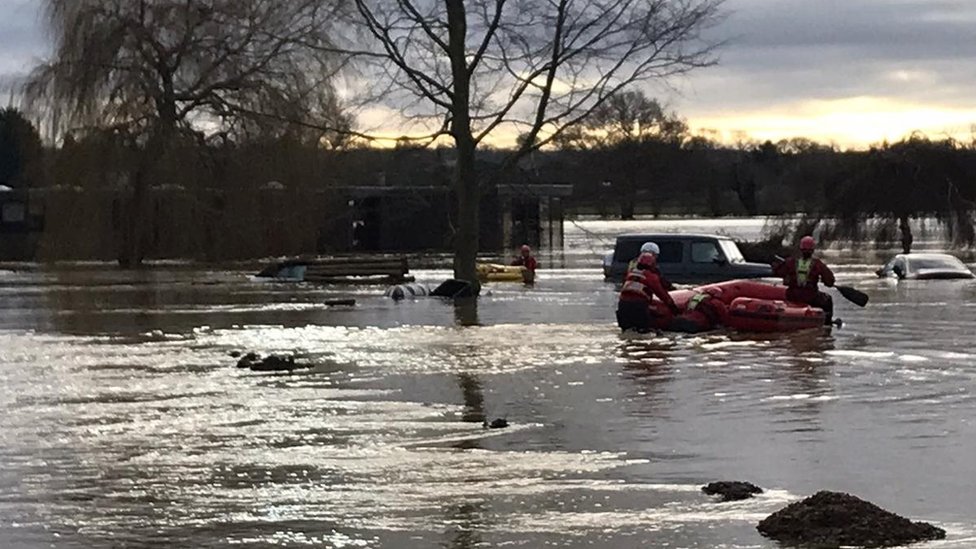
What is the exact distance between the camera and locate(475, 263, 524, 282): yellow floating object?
47.5 metres

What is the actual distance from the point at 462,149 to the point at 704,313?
576 inches

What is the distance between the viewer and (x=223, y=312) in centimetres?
3347

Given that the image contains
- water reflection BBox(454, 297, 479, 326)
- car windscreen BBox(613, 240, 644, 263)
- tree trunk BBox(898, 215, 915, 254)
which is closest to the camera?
water reflection BBox(454, 297, 479, 326)

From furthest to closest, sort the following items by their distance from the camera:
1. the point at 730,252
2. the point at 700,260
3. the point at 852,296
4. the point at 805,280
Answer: the point at 730,252 < the point at 700,260 < the point at 852,296 < the point at 805,280

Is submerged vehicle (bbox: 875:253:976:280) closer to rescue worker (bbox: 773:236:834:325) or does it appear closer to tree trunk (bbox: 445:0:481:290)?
tree trunk (bbox: 445:0:481:290)

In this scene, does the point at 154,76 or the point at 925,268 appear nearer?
the point at 925,268

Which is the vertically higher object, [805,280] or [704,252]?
[704,252]

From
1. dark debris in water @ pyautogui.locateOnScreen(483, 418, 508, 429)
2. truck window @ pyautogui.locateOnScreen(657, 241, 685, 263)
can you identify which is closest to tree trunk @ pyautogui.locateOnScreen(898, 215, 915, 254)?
truck window @ pyautogui.locateOnScreen(657, 241, 685, 263)

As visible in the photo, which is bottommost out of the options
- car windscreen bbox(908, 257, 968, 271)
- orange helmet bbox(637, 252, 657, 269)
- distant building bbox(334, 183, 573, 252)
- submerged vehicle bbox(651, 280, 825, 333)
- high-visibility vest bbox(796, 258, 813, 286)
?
submerged vehicle bbox(651, 280, 825, 333)

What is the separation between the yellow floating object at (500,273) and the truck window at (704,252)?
21.6ft

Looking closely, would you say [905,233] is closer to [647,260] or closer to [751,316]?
[751,316]

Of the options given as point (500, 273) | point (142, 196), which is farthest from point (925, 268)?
point (142, 196)

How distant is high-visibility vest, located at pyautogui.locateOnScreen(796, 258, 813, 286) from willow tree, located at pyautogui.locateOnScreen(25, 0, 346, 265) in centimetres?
2996

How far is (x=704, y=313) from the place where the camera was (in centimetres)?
2581
